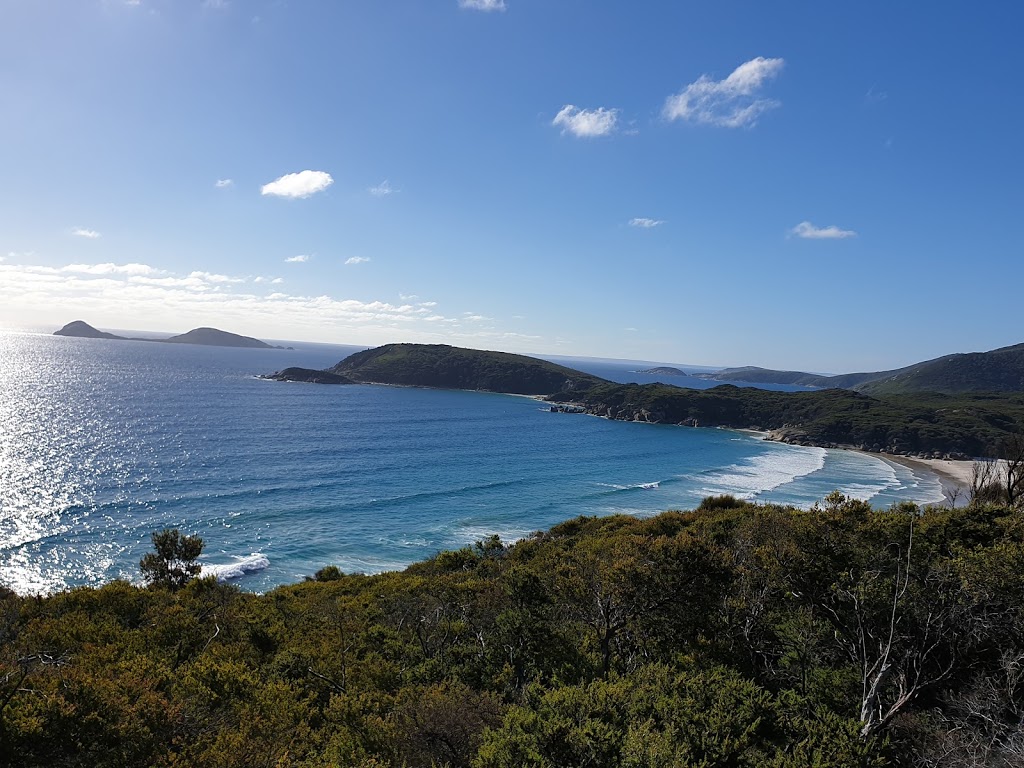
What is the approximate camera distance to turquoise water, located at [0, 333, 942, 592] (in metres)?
43.8

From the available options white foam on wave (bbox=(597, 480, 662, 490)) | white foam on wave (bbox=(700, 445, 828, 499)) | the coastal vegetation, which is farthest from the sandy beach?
the coastal vegetation

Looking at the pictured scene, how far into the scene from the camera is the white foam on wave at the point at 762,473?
237 ft

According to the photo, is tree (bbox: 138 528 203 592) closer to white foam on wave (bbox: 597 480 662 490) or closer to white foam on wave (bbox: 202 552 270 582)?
white foam on wave (bbox: 202 552 270 582)

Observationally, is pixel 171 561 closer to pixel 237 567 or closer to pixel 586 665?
pixel 237 567

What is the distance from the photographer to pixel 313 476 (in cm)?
→ 6594

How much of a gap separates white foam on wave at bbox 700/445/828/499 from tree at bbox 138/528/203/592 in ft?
194

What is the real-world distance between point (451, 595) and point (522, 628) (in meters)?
7.33

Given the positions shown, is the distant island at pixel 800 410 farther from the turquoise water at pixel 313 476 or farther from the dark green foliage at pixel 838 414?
the turquoise water at pixel 313 476

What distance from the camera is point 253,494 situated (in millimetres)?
57281

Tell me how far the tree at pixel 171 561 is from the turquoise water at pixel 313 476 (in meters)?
6.14

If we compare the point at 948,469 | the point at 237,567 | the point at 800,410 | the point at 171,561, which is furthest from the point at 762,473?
the point at 171,561

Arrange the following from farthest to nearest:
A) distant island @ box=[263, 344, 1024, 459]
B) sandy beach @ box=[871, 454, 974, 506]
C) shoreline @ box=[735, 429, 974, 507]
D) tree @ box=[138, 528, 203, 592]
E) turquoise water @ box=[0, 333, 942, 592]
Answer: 1. distant island @ box=[263, 344, 1024, 459]
2. sandy beach @ box=[871, 454, 974, 506]
3. shoreline @ box=[735, 429, 974, 507]
4. turquoise water @ box=[0, 333, 942, 592]
5. tree @ box=[138, 528, 203, 592]

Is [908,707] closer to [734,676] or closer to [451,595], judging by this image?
[734,676]

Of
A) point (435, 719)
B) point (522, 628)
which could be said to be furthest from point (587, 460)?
point (435, 719)
